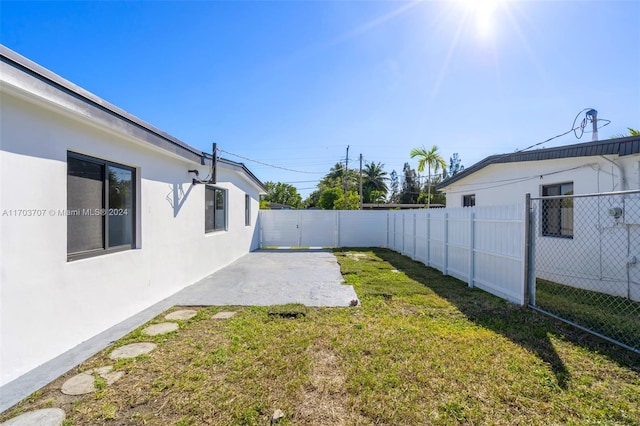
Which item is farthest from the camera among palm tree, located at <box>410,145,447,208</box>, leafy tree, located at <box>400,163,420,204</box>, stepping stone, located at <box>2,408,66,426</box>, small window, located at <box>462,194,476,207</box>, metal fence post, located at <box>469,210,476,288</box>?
leafy tree, located at <box>400,163,420,204</box>

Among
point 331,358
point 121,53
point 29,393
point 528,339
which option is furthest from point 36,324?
point 121,53

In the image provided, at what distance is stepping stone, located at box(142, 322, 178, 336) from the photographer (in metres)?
3.66

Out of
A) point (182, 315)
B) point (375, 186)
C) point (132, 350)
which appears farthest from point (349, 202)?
point (132, 350)

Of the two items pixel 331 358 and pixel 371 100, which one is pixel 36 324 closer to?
pixel 331 358

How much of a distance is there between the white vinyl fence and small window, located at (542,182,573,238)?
88.6 inches

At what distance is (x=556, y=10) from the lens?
6176 mm

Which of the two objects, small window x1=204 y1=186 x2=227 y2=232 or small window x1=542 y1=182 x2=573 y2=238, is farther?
small window x1=204 y1=186 x2=227 y2=232

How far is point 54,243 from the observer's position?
9.68 feet

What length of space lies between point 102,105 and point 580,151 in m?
8.38

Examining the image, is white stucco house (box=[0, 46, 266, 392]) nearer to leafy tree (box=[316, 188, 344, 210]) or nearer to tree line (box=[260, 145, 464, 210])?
tree line (box=[260, 145, 464, 210])

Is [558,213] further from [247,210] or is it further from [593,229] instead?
[247,210]

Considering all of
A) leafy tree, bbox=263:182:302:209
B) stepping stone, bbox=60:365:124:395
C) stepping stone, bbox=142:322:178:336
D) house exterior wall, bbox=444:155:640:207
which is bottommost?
stepping stone, bbox=142:322:178:336

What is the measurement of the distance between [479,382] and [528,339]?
1386 millimetres

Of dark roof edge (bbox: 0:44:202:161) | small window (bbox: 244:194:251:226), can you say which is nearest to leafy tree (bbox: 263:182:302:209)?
small window (bbox: 244:194:251:226)
